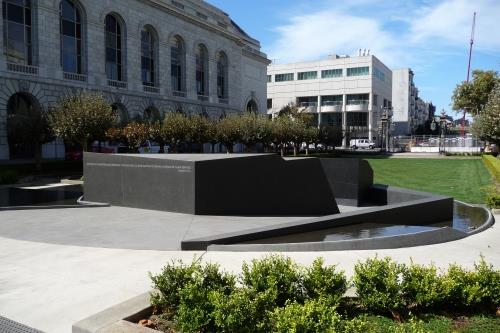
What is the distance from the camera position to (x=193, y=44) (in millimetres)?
59688

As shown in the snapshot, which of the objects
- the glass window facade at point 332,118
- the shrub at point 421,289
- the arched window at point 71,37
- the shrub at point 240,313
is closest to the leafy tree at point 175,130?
the arched window at point 71,37

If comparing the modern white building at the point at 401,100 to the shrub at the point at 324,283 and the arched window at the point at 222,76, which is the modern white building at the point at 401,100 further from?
the shrub at the point at 324,283

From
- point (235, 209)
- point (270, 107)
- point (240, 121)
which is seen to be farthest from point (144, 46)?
point (270, 107)

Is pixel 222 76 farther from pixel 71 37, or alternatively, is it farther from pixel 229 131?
pixel 71 37

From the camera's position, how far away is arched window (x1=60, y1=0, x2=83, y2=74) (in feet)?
138

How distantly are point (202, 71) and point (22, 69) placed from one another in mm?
29062

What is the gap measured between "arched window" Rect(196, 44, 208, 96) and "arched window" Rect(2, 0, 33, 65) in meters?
26.2

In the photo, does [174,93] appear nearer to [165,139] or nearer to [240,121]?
[240,121]

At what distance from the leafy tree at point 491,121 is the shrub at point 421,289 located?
4555 centimetres

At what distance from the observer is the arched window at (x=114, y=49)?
4734cm

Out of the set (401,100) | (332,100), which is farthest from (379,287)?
(401,100)

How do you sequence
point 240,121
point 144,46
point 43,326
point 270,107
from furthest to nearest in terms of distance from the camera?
point 270,107
point 144,46
point 240,121
point 43,326

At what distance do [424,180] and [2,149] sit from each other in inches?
1235

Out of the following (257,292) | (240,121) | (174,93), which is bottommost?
(257,292)
